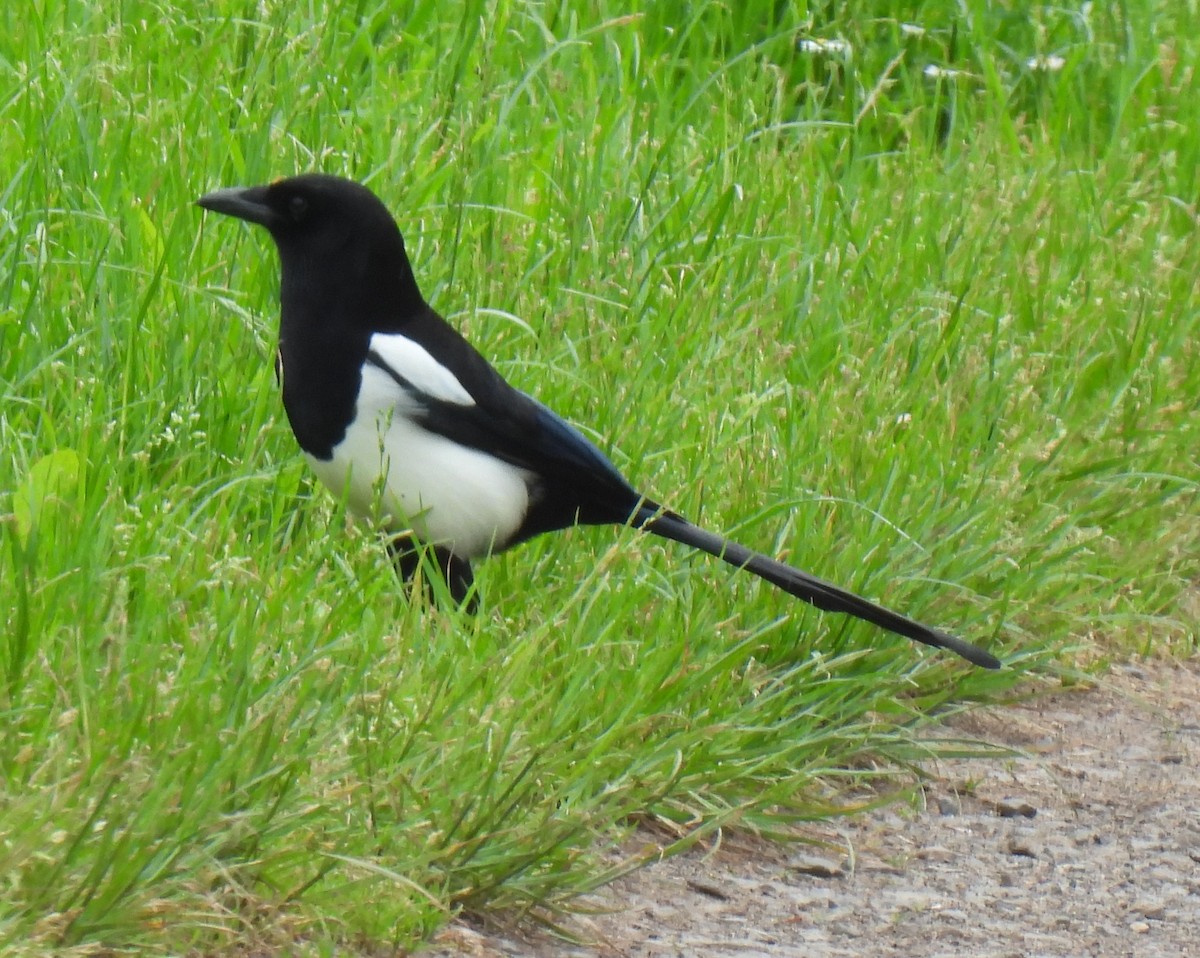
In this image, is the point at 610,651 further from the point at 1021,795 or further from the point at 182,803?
the point at 182,803

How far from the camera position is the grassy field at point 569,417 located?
2289 mm

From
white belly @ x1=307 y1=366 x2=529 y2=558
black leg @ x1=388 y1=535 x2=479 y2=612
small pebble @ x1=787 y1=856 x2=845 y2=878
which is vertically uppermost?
white belly @ x1=307 y1=366 x2=529 y2=558

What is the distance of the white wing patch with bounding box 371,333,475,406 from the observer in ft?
10.2

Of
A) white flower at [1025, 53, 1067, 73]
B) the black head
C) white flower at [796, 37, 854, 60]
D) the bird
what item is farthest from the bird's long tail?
white flower at [1025, 53, 1067, 73]

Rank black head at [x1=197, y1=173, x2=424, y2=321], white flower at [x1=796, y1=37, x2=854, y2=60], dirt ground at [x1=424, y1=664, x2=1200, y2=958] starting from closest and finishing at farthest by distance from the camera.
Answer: dirt ground at [x1=424, y1=664, x2=1200, y2=958]
black head at [x1=197, y1=173, x2=424, y2=321]
white flower at [x1=796, y1=37, x2=854, y2=60]

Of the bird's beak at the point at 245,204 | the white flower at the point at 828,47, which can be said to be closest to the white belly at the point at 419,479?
the bird's beak at the point at 245,204

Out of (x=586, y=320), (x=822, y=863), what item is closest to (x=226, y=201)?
(x=586, y=320)

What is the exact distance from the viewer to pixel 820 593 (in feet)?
10.3

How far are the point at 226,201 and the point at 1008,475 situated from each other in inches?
56.5

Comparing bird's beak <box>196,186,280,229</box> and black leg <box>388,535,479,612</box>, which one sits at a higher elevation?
bird's beak <box>196,186,280,229</box>

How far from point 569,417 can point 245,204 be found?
71 cm

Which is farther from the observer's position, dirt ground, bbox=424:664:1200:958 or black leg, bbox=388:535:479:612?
black leg, bbox=388:535:479:612

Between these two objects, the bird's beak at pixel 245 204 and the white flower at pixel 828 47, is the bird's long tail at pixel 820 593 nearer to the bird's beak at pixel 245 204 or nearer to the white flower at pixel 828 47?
the bird's beak at pixel 245 204

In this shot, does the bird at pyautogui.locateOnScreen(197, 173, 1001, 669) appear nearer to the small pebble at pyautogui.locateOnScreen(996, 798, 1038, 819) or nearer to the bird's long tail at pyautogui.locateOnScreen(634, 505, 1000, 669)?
the bird's long tail at pyautogui.locateOnScreen(634, 505, 1000, 669)
